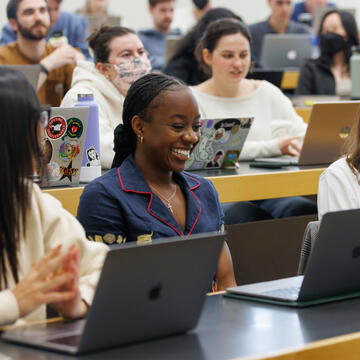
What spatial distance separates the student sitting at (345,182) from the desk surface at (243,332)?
72 centimetres

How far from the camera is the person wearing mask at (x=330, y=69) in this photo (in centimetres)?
521

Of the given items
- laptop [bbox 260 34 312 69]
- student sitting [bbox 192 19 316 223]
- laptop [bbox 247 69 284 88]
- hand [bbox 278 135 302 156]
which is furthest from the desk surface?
laptop [bbox 260 34 312 69]

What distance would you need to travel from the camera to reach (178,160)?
→ 80.5 inches

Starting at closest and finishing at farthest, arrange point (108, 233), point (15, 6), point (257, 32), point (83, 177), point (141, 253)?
1. point (141, 253)
2. point (108, 233)
3. point (83, 177)
4. point (15, 6)
5. point (257, 32)

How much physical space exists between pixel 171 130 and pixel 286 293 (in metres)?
0.63

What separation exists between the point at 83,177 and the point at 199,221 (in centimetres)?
63

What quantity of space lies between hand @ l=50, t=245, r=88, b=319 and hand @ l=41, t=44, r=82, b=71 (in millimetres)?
3042

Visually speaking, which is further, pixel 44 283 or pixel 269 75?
pixel 269 75

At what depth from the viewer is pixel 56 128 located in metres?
2.38

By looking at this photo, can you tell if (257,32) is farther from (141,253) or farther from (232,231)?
(141,253)

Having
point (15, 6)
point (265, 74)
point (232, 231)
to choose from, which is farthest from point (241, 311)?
point (15, 6)

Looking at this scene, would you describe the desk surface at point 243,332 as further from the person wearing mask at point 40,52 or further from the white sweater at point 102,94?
the person wearing mask at point 40,52

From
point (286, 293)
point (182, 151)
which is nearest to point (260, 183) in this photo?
point (182, 151)

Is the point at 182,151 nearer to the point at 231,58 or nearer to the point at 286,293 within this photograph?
the point at 286,293
